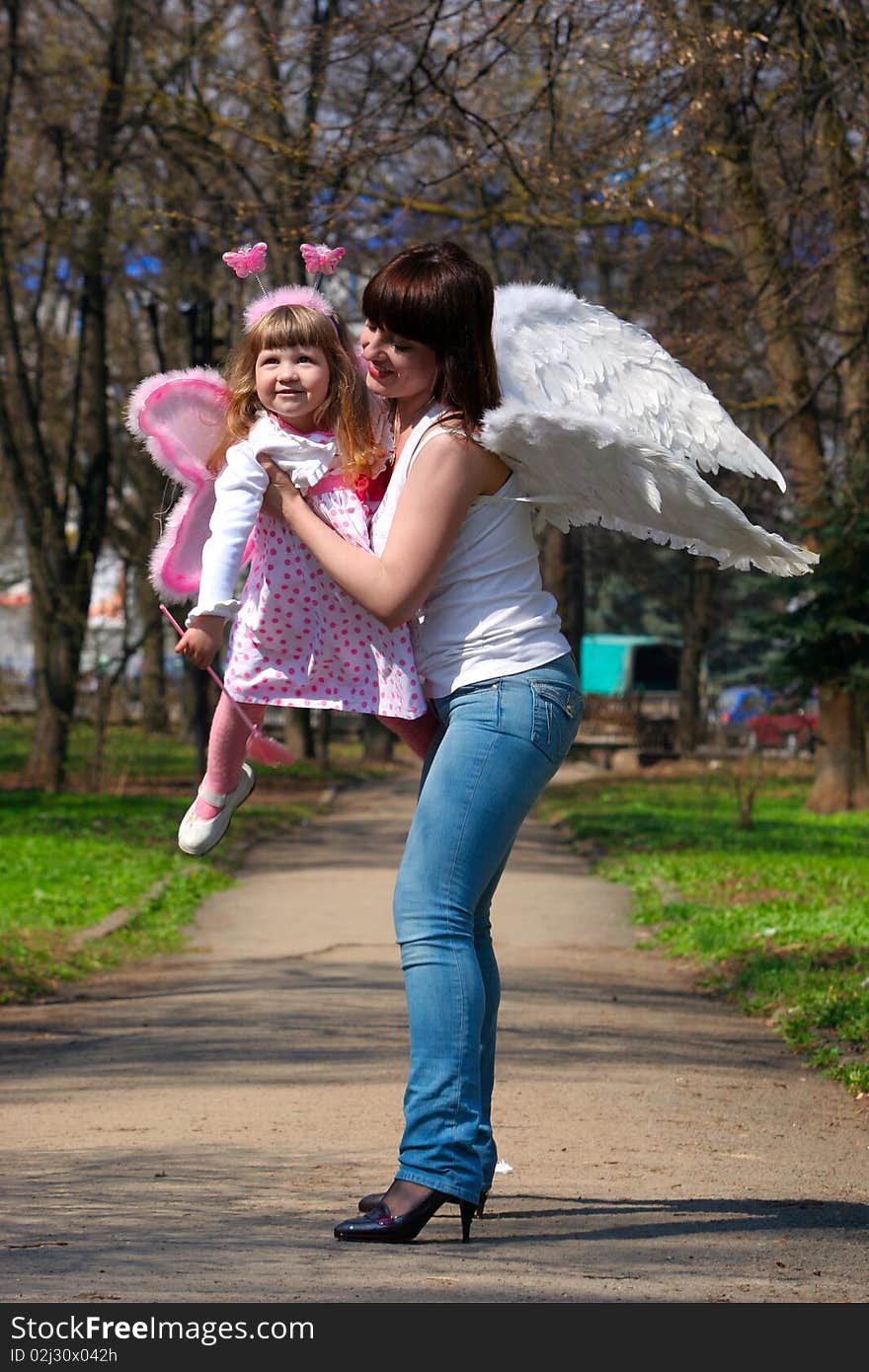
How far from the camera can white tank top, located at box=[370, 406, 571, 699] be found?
4039mm

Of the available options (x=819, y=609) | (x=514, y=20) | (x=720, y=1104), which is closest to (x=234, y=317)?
(x=819, y=609)

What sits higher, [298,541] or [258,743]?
[298,541]

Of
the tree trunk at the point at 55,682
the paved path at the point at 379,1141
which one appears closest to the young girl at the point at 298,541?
the paved path at the point at 379,1141

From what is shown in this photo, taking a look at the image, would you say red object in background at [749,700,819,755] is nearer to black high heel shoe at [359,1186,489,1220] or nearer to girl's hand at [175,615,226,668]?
black high heel shoe at [359,1186,489,1220]

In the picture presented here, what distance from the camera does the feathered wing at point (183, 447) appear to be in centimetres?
437

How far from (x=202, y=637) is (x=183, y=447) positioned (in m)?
0.59

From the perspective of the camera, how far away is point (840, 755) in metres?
21.7

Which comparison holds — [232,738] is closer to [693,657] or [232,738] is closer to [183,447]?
[183,447]

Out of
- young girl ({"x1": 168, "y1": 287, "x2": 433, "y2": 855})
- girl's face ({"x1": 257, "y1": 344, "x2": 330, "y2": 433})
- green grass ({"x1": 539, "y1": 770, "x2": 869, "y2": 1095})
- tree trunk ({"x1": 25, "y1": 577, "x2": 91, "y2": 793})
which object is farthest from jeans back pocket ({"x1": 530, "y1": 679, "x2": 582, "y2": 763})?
tree trunk ({"x1": 25, "y1": 577, "x2": 91, "y2": 793})

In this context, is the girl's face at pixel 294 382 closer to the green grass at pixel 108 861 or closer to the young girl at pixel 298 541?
the young girl at pixel 298 541

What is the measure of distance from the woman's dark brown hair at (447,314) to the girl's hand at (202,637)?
68 cm

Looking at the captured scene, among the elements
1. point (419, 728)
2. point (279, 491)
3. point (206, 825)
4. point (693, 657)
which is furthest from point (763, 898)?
point (693, 657)

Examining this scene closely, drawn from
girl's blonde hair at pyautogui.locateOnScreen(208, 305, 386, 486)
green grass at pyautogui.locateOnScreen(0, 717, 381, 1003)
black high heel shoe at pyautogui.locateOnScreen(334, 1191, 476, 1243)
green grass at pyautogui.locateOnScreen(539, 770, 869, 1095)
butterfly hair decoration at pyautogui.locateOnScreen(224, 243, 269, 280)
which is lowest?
green grass at pyautogui.locateOnScreen(0, 717, 381, 1003)
